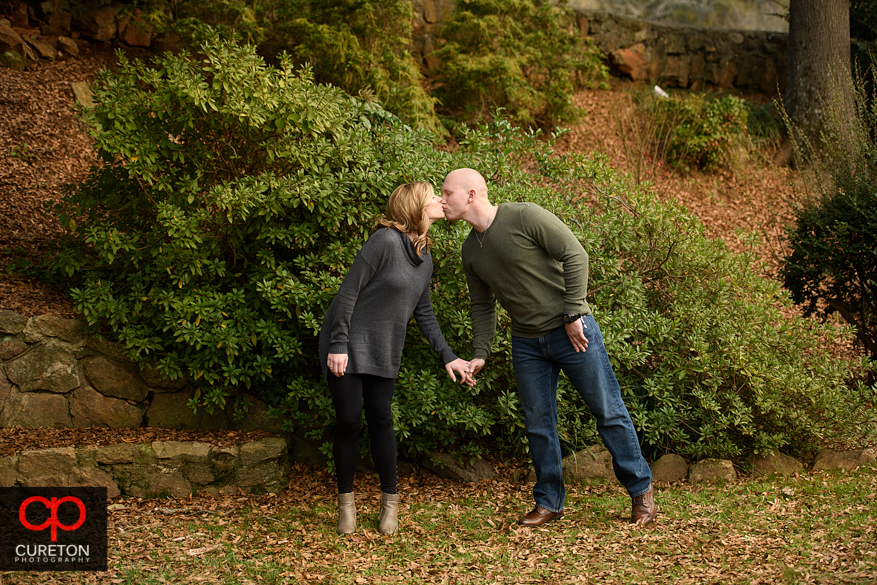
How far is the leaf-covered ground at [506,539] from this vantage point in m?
3.16

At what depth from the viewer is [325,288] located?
4145mm

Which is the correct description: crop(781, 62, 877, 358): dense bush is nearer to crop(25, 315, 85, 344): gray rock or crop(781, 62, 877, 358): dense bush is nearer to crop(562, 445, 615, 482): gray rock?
crop(562, 445, 615, 482): gray rock

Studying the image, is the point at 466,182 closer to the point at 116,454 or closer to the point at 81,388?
the point at 116,454

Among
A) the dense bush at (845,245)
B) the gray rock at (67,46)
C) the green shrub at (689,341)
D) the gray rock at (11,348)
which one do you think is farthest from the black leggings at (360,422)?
the gray rock at (67,46)

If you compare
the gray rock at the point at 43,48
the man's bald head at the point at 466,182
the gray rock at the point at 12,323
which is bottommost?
the gray rock at the point at 12,323

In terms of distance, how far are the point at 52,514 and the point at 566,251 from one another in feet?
10.6

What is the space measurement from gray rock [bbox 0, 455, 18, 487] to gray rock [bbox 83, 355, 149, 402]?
727 millimetres

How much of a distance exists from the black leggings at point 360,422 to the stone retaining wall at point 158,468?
2.99 ft

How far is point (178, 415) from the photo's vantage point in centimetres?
462

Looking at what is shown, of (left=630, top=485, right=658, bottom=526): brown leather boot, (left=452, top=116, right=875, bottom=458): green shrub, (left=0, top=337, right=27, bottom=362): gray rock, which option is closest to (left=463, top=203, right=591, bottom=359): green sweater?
→ (left=452, top=116, right=875, bottom=458): green shrub

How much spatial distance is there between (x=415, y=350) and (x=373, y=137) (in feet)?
5.19

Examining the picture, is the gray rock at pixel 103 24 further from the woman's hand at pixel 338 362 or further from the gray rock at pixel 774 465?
the gray rock at pixel 774 465

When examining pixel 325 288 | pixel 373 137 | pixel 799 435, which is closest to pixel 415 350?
pixel 325 288

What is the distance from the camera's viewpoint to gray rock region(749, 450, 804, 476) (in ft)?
14.7
